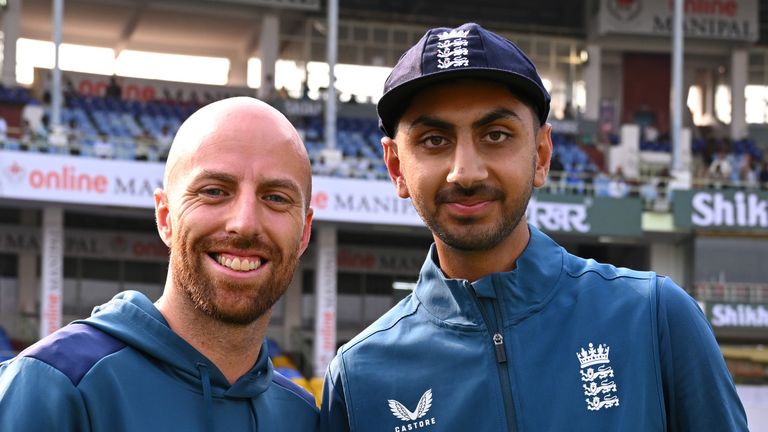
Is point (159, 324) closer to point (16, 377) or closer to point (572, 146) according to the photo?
point (16, 377)

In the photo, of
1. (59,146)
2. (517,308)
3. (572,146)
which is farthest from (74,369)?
(572,146)

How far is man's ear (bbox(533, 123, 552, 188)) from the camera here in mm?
3467

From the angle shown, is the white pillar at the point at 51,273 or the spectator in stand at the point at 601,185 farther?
the spectator in stand at the point at 601,185

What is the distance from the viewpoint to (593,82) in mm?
38812

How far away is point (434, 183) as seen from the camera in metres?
3.36

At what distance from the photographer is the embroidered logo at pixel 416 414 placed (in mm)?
3312

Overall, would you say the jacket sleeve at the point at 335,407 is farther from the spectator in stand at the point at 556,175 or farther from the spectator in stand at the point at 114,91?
the spectator in stand at the point at 114,91

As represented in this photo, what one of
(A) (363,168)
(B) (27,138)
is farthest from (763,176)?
(B) (27,138)

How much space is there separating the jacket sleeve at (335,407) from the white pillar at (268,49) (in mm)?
31748

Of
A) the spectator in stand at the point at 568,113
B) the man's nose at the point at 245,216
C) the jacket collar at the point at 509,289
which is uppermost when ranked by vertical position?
the spectator in stand at the point at 568,113

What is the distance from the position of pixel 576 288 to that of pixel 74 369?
1.39 meters

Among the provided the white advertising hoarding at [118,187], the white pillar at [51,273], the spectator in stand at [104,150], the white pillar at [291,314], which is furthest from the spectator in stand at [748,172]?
the white pillar at [51,273]

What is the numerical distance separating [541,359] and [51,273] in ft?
77.3

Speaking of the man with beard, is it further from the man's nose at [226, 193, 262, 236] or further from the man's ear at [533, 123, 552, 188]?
the man's ear at [533, 123, 552, 188]
